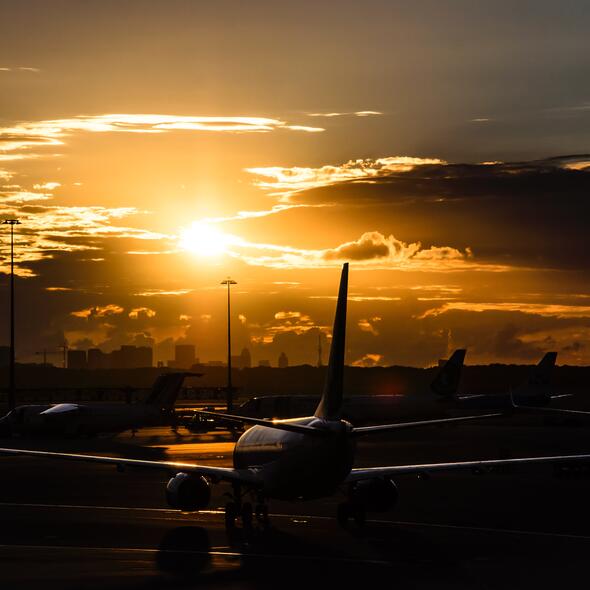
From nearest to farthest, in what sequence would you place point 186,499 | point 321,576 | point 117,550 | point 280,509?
point 321,576, point 117,550, point 186,499, point 280,509

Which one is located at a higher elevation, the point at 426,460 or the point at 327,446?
the point at 327,446

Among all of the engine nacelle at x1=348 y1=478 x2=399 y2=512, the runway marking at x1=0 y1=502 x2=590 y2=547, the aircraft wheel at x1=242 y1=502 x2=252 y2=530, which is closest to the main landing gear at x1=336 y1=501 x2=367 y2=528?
the engine nacelle at x1=348 y1=478 x2=399 y2=512

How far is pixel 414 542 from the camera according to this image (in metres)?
32.3

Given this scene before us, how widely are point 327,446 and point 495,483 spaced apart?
22765 mm

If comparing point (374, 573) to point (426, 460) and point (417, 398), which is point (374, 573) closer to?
point (426, 460)

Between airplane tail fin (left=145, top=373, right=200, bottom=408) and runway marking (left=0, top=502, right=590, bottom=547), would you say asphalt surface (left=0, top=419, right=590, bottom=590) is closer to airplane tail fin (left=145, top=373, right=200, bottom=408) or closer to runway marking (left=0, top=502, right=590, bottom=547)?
runway marking (left=0, top=502, right=590, bottom=547)

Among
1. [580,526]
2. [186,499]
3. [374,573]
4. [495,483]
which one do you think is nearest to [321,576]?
[374,573]

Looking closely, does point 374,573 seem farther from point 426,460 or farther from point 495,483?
point 426,460

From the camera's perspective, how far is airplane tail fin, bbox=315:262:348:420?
32906mm

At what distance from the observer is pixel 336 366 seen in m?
33.7

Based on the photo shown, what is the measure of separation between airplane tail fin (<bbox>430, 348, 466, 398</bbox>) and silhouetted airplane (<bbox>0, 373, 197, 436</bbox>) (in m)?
40.3

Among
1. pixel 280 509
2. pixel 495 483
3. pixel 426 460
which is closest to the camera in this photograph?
pixel 280 509

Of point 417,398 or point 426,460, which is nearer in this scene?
point 426,460

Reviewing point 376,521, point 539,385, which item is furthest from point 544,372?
point 376,521
